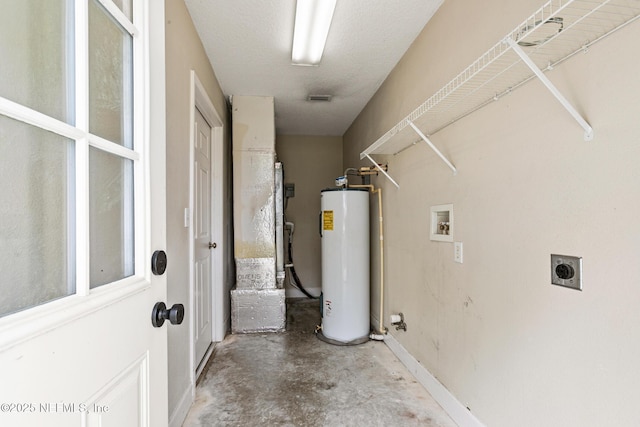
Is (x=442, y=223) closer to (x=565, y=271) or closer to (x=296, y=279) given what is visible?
(x=565, y=271)

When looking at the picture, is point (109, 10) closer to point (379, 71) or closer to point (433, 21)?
point (433, 21)

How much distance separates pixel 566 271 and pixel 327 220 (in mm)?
2144

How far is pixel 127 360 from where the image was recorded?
755 millimetres

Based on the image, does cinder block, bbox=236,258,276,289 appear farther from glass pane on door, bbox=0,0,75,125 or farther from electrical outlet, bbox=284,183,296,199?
glass pane on door, bbox=0,0,75,125

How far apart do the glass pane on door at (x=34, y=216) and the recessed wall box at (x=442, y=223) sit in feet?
5.80

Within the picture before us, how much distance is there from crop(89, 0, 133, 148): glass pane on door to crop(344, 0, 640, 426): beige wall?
1.43m

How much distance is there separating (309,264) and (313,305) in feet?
2.25

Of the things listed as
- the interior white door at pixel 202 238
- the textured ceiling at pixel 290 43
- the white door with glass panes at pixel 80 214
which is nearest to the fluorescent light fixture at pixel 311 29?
the textured ceiling at pixel 290 43

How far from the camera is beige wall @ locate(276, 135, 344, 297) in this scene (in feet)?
15.9

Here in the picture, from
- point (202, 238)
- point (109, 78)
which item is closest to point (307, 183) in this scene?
point (202, 238)

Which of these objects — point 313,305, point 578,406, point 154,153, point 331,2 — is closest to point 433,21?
point 331,2

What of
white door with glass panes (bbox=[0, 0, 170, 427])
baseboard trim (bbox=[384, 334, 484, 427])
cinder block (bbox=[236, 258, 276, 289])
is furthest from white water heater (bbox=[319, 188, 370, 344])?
white door with glass panes (bbox=[0, 0, 170, 427])

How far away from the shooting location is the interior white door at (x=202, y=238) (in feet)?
7.91

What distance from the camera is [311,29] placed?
6.55 feet
